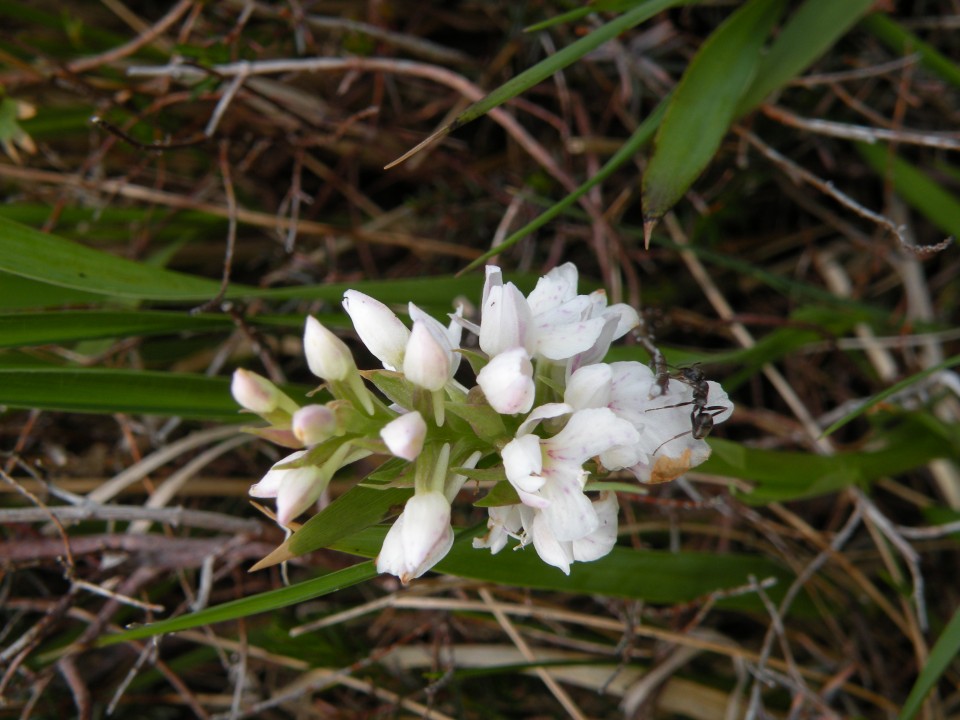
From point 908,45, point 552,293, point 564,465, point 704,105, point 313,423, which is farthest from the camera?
point 908,45

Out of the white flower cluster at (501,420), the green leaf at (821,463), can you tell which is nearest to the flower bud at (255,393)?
the white flower cluster at (501,420)

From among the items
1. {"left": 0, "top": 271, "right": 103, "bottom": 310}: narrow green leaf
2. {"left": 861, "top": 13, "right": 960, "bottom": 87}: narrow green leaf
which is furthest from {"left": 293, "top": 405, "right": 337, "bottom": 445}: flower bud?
{"left": 861, "top": 13, "right": 960, "bottom": 87}: narrow green leaf

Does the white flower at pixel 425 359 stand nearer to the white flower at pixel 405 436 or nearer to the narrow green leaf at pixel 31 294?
the white flower at pixel 405 436

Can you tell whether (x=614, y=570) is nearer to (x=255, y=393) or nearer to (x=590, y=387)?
(x=590, y=387)

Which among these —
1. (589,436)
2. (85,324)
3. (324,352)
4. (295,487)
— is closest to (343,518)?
(295,487)

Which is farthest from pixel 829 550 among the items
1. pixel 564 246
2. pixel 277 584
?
pixel 277 584
